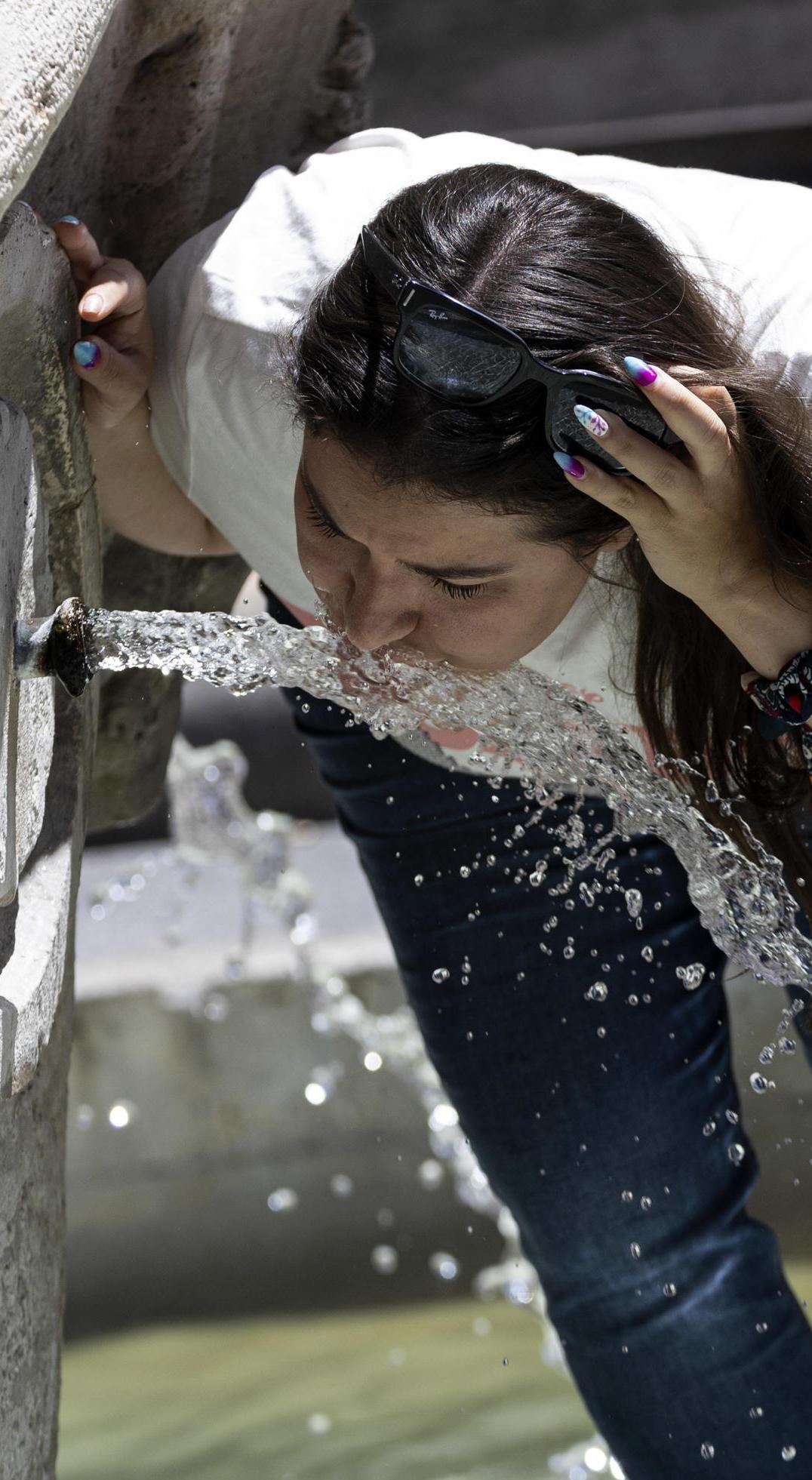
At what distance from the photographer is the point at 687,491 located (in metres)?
0.81

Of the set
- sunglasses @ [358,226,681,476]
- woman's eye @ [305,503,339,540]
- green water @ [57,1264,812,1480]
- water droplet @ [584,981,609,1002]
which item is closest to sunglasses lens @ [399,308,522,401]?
sunglasses @ [358,226,681,476]

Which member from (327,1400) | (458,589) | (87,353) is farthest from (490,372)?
(327,1400)

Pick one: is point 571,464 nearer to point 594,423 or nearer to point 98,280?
point 594,423

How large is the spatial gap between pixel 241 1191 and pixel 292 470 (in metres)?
1.15

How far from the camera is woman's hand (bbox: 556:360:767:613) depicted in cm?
78

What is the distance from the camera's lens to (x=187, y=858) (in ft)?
7.26

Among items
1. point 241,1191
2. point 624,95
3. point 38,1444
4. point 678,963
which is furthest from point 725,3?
point 38,1444

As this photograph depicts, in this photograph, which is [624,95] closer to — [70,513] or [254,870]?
[254,870]

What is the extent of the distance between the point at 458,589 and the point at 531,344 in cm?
13

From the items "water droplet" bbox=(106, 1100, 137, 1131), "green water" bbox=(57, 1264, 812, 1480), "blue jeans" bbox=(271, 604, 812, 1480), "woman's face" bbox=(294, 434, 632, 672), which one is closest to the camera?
"woman's face" bbox=(294, 434, 632, 672)

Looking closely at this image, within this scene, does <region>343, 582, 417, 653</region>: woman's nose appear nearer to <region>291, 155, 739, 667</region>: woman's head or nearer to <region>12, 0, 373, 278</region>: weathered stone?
<region>291, 155, 739, 667</region>: woman's head

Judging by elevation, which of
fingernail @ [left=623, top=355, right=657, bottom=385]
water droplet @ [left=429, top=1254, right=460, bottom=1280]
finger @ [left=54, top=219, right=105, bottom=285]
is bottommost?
water droplet @ [left=429, top=1254, right=460, bottom=1280]

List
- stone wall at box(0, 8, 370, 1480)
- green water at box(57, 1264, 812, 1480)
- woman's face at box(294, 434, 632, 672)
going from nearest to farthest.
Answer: stone wall at box(0, 8, 370, 1480) < woman's face at box(294, 434, 632, 672) < green water at box(57, 1264, 812, 1480)

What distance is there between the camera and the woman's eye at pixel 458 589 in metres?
0.87
